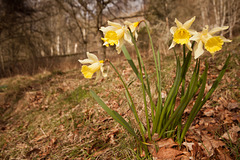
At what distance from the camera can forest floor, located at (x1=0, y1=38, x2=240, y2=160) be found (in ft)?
3.68

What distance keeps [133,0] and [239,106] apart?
731 cm

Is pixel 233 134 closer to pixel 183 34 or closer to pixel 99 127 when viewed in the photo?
pixel 183 34

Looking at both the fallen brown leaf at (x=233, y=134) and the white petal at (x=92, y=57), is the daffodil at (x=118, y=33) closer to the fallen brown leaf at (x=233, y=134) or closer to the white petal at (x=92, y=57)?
the white petal at (x=92, y=57)

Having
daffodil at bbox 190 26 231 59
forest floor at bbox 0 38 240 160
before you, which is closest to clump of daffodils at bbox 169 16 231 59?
daffodil at bbox 190 26 231 59

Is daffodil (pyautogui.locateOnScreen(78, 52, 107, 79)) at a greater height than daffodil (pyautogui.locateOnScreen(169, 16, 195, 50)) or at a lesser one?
lesser

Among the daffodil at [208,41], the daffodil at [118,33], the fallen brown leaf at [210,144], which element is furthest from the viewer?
the fallen brown leaf at [210,144]

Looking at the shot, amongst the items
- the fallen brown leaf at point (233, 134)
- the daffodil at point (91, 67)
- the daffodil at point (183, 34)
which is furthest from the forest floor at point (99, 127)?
the daffodil at point (183, 34)

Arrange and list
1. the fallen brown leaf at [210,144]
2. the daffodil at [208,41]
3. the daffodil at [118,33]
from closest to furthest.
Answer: the daffodil at [208,41]
the daffodil at [118,33]
the fallen brown leaf at [210,144]

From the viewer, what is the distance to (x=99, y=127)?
175cm

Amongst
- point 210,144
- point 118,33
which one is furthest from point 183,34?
point 210,144

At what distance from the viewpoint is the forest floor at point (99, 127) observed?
1.12 metres

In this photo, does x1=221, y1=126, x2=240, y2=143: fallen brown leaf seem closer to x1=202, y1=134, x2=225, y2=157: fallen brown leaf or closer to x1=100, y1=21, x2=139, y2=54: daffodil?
x1=202, y1=134, x2=225, y2=157: fallen brown leaf

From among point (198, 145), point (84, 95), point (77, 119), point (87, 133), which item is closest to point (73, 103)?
point (84, 95)

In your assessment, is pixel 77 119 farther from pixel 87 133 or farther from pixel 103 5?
pixel 103 5
